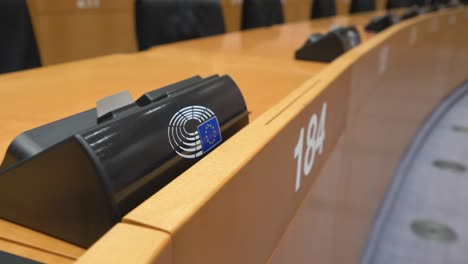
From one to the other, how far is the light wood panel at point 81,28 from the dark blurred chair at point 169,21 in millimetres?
65

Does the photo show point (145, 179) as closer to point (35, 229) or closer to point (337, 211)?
point (35, 229)

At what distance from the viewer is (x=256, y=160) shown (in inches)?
13.9

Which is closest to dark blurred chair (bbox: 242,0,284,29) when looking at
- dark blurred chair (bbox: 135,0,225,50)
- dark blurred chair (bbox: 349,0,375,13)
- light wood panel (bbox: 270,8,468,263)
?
dark blurred chair (bbox: 135,0,225,50)

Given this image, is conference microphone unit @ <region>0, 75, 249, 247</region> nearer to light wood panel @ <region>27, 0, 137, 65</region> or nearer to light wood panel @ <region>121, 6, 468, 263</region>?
light wood panel @ <region>121, 6, 468, 263</region>

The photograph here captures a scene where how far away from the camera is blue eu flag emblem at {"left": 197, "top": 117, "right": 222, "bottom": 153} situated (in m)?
0.38

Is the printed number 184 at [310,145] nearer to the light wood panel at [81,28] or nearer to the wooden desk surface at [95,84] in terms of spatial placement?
the wooden desk surface at [95,84]

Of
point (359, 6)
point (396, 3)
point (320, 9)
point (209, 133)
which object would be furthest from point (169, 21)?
point (396, 3)

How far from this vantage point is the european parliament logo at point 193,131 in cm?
35

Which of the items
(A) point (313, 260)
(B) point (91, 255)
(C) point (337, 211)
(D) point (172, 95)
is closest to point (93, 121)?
(D) point (172, 95)

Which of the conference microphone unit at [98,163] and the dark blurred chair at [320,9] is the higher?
the conference microphone unit at [98,163]

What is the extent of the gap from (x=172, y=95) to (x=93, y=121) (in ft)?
0.22

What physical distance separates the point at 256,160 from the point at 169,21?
1.40 meters

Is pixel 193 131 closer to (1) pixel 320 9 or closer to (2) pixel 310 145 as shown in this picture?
(2) pixel 310 145

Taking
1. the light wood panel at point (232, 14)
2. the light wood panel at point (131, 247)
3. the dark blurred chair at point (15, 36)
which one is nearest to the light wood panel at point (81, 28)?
the dark blurred chair at point (15, 36)
